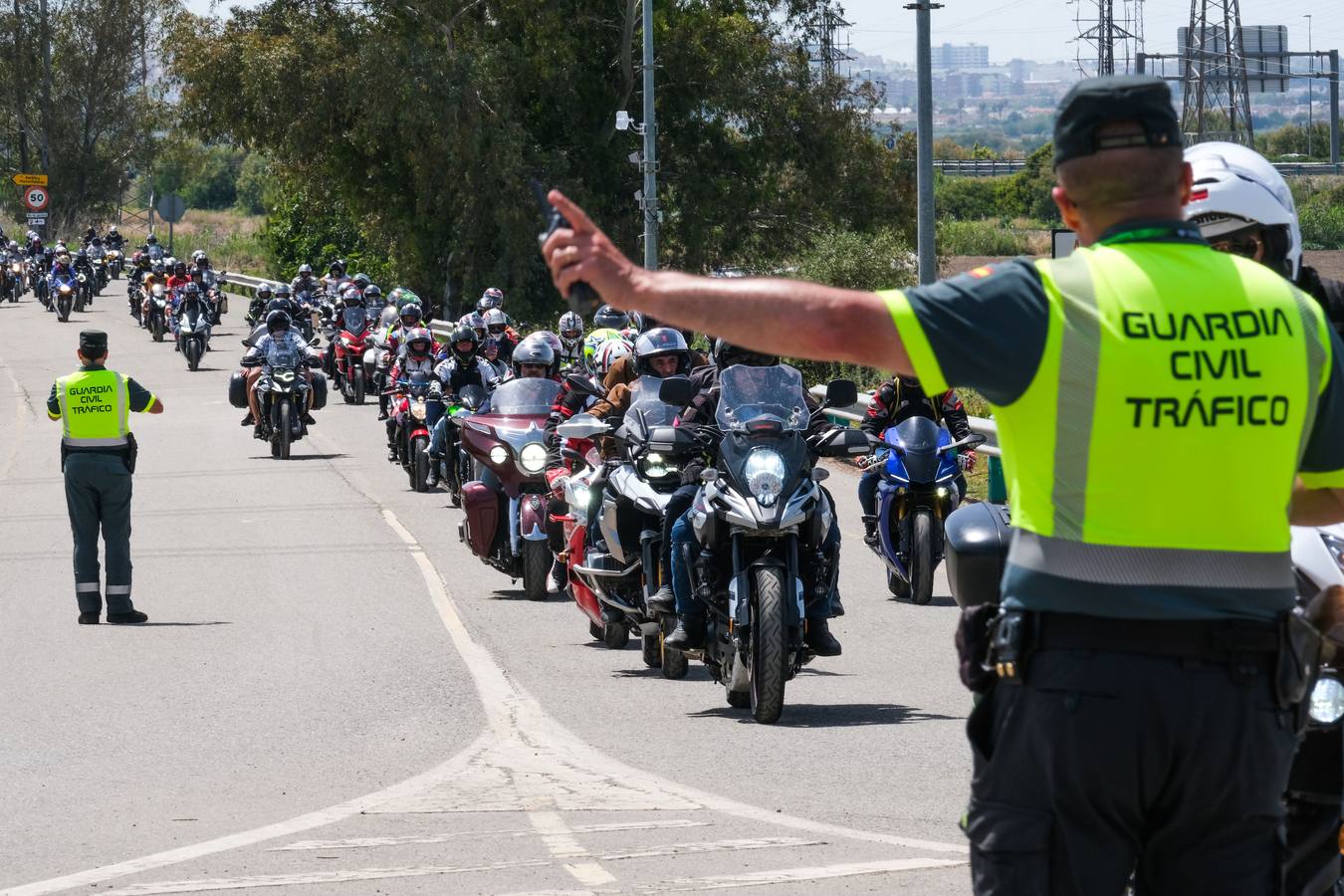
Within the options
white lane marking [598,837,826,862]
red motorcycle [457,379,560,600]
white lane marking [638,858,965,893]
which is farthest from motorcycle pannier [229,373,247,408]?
white lane marking [638,858,965,893]

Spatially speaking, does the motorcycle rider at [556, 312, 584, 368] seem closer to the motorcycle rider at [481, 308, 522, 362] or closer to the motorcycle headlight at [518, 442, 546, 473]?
the motorcycle rider at [481, 308, 522, 362]

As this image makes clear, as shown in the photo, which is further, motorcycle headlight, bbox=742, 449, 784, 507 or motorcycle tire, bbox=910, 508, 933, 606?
motorcycle tire, bbox=910, 508, 933, 606

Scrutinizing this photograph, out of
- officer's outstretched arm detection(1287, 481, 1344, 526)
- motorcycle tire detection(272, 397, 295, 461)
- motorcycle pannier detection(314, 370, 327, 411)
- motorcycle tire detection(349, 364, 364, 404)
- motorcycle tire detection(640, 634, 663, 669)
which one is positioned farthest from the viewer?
motorcycle tire detection(349, 364, 364, 404)

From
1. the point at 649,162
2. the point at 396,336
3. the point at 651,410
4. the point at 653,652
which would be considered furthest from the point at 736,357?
the point at 649,162

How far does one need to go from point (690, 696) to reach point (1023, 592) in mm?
7113

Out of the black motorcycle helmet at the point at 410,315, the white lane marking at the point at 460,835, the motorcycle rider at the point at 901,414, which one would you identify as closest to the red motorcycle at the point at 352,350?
the black motorcycle helmet at the point at 410,315

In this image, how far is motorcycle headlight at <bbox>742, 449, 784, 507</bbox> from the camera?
9547 mm

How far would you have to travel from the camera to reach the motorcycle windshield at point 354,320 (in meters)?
34.5

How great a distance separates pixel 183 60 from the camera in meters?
→ 50.7

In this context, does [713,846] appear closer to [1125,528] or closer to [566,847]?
[566,847]

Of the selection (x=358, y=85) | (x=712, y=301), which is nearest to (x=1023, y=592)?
(x=712, y=301)

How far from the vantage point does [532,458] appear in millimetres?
14203

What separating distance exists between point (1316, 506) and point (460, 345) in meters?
16.0

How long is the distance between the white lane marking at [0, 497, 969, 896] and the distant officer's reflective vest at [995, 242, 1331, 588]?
3464 millimetres
